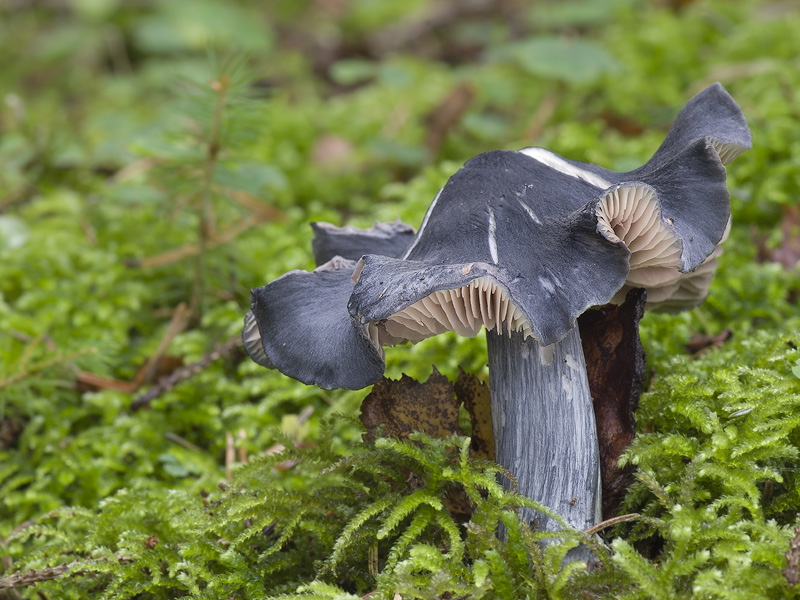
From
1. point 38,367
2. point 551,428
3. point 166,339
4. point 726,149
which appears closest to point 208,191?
point 166,339

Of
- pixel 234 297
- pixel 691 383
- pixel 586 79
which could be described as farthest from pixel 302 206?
pixel 691 383

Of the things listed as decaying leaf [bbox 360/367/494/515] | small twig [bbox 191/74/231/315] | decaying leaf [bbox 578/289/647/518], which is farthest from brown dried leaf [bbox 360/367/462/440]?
small twig [bbox 191/74/231/315]

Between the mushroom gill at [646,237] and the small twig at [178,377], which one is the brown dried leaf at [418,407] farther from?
the small twig at [178,377]

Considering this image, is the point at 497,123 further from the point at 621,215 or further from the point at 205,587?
the point at 205,587

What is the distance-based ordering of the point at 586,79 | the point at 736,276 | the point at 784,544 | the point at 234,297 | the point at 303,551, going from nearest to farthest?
the point at 784,544, the point at 303,551, the point at 736,276, the point at 234,297, the point at 586,79

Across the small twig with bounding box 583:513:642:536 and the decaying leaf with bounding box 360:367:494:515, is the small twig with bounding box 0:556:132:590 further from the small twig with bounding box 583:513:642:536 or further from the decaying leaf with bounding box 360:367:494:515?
the small twig with bounding box 583:513:642:536
